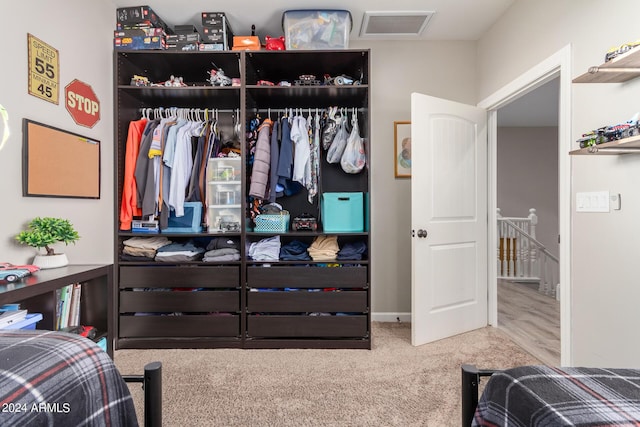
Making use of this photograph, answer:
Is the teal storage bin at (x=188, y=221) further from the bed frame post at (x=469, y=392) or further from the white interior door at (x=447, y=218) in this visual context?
the bed frame post at (x=469, y=392)

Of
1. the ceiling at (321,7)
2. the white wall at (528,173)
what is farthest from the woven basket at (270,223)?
the white wall at (528,173)

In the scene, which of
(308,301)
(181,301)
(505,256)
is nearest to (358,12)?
(308,301)

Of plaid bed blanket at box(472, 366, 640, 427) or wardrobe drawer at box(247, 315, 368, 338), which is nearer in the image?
plaid bed blanket at box(472, 366, 640, 427)

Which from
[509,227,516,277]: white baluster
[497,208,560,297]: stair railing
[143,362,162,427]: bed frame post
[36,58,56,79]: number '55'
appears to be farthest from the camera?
[509,227,516,277]: white baluster

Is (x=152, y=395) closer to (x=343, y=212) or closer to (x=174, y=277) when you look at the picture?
(x=174, y=277)

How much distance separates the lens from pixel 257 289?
237 cm

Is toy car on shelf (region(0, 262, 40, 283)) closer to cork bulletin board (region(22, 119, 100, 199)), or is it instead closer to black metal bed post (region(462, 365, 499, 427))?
cork bulletin board (region(22, 119, 100, 199))

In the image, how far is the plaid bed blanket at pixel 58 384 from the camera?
1.66 feet

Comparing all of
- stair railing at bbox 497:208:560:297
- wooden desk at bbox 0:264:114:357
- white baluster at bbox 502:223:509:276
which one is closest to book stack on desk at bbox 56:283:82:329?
wooden desk at bbox 0:264:114:357

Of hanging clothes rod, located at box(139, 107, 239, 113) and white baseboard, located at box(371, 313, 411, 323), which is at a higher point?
hanging clothes rod, located at box(139, 107, 239, 113)

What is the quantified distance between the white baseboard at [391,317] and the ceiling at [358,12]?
8.03 feet

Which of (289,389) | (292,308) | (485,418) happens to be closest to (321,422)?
(289,389)

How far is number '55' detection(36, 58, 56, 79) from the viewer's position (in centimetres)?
175

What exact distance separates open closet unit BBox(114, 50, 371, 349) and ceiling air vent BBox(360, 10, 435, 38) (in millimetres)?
389
